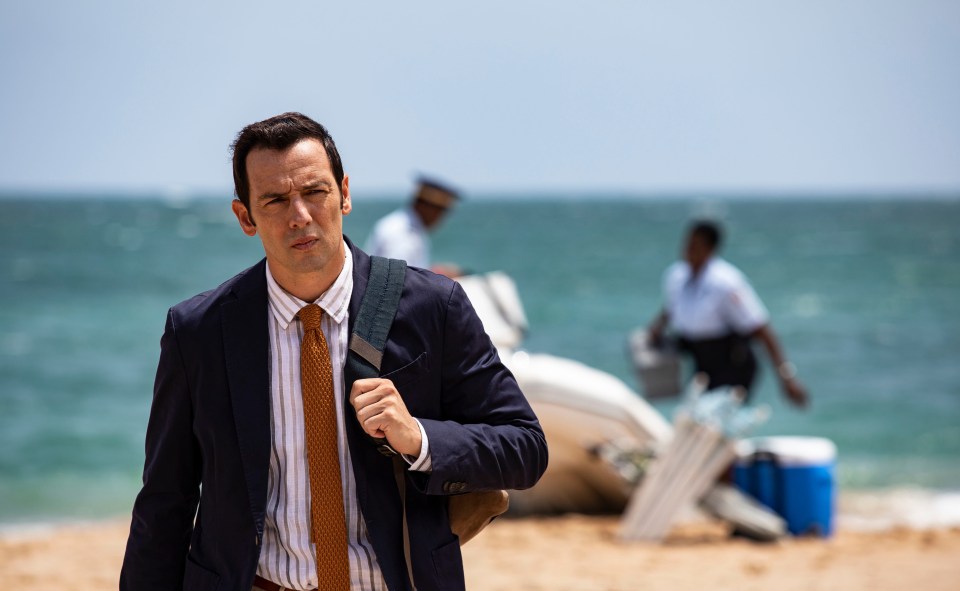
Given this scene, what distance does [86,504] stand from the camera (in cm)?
1091

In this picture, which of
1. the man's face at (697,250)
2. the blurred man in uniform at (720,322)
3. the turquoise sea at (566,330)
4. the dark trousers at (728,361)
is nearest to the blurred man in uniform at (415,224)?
the man's face at (697,250)

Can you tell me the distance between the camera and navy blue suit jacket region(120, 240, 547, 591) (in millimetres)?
2057

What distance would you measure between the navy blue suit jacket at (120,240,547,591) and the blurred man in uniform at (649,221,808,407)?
17.8 feet

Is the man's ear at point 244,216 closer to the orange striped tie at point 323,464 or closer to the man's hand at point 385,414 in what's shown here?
the orange striped tie at point 323,464

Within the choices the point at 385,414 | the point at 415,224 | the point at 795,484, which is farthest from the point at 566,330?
the point at 385,414

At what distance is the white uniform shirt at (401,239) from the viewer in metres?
6.76

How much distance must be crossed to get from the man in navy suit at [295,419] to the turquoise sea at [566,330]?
348 inches

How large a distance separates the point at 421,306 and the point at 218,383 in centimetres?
37

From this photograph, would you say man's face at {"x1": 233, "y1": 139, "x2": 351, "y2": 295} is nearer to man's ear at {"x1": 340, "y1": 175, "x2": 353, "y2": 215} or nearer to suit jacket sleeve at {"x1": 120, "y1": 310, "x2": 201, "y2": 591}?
man's ear at {"x1": 340, "y1": 175, "x2": 353, "y2": 215}

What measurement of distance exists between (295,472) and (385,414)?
23 cm

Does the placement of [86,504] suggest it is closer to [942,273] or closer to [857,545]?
[857,545]

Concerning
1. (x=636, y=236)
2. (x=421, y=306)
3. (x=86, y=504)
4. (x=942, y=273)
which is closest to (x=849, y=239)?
(x=636, y=236)

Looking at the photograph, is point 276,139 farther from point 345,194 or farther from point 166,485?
point 166,485

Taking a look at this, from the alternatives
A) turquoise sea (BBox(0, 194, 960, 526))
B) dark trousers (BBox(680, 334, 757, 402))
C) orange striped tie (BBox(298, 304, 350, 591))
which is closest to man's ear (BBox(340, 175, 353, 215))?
orange striped tie (BBox(298, 304, 350, 591))
